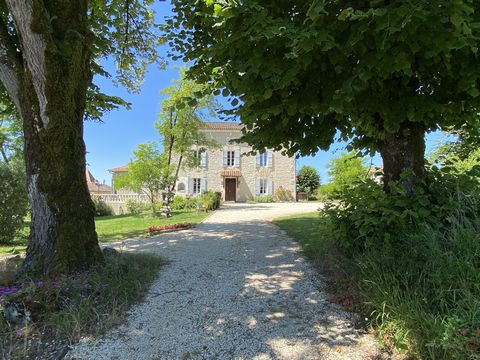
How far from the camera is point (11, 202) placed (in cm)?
960

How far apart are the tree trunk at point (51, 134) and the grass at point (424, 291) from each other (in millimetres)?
3594

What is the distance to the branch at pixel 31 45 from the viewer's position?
3.78 m

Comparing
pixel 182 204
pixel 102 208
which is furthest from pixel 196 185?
pixel 102 208

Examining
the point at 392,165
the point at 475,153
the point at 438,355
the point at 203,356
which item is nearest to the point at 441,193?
the point at 392,165

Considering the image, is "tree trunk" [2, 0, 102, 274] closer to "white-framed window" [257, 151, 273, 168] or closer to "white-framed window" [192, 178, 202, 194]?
"white-framed window" [192, 178, 202, 194]

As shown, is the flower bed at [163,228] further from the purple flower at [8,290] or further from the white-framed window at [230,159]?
the white-framed window at [230,159]

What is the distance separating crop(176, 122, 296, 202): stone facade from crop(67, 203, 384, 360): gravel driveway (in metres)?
24.9

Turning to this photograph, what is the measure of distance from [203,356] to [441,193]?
3.56m

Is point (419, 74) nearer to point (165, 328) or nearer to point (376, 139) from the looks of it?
point (376, 139)

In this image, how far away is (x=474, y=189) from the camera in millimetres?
4004

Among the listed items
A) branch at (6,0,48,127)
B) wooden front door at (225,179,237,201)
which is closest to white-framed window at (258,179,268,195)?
wooden front door at (225,179,237,201)

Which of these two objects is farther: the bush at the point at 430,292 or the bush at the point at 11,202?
the bush at the point at 11,202

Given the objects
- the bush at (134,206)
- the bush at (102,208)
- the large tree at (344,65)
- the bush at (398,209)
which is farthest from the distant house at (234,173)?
the bush at (398,209)

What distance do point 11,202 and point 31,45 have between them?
766 centimetres
